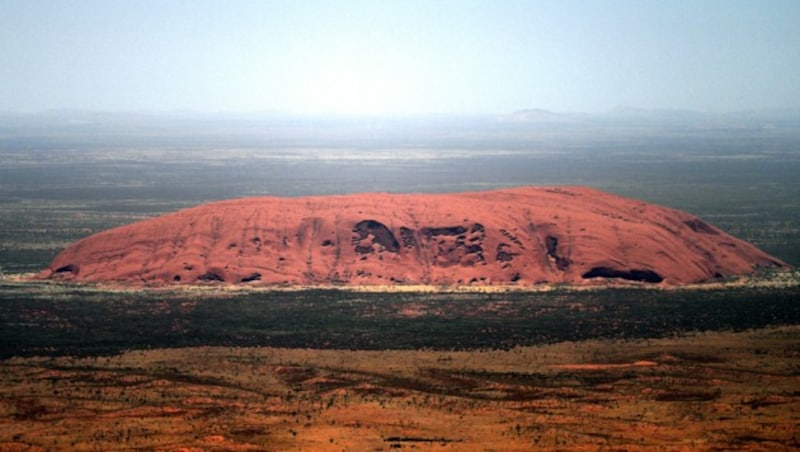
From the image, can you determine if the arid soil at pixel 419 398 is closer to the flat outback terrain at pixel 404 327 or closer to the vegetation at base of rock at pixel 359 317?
the flat outback terrain at pixel 404 327

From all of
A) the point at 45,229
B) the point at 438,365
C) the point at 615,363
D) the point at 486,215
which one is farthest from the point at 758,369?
the point at 45,229

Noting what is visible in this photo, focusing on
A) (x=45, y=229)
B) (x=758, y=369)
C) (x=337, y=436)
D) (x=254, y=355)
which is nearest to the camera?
(x=337, y=436)

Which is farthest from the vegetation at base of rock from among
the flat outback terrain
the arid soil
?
the arid soil

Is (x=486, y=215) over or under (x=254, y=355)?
over

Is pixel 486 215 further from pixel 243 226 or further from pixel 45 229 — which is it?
pixel 45 229

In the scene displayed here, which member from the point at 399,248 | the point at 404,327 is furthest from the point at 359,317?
the point at 399,248

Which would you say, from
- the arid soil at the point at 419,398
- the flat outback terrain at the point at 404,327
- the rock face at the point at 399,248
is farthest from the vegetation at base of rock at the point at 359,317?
the rock face at the point at 399,248

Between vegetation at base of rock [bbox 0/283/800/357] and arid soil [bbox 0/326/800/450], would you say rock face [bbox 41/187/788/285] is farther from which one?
arid soil [bbox 0/326/800/450]
